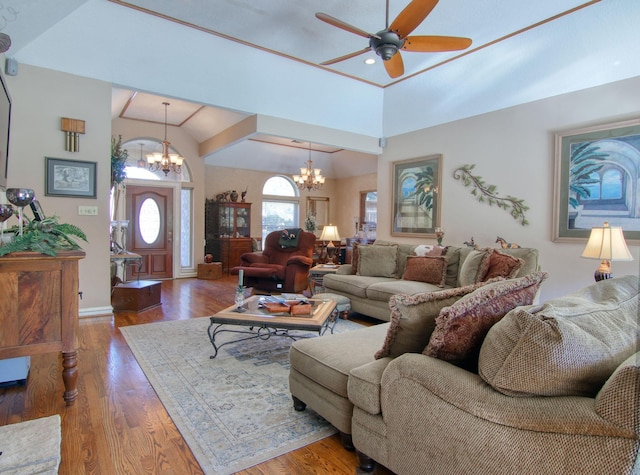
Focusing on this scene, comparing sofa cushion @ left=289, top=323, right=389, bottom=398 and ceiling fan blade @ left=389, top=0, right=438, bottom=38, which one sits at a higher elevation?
ceiling fan blade @ left=389, top=0, right=438, bottom=38

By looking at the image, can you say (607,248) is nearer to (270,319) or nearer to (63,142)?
(270,319)

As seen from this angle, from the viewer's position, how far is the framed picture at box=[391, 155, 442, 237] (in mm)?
5812

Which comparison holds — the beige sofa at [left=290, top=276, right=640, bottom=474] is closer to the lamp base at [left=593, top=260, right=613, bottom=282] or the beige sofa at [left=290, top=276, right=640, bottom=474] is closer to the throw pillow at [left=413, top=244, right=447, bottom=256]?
the lamp base at [left=593, top=260, right=613, bottom=282]

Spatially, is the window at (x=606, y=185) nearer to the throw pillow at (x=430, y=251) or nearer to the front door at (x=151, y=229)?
the throw pillow at (x=430, y=251)

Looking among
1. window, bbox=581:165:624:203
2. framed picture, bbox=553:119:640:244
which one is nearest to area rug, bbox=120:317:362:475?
framed picture, bbox=553:119:640:244

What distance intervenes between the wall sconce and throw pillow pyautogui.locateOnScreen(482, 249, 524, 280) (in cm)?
472

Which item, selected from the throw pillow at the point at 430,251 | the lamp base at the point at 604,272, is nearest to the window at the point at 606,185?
the lamp base at the point at 604,272

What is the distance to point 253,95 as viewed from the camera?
5.14 meters

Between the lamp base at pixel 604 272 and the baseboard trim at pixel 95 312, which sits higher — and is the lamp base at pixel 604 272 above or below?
above

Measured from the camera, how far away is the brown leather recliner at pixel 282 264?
5766 mm

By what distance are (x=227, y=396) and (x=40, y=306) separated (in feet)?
4.10

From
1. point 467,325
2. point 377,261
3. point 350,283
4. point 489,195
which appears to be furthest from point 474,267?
point 467,325

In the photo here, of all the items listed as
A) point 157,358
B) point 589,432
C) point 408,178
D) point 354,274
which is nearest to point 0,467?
point 157,358

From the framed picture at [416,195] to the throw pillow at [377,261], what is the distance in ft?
4.19
